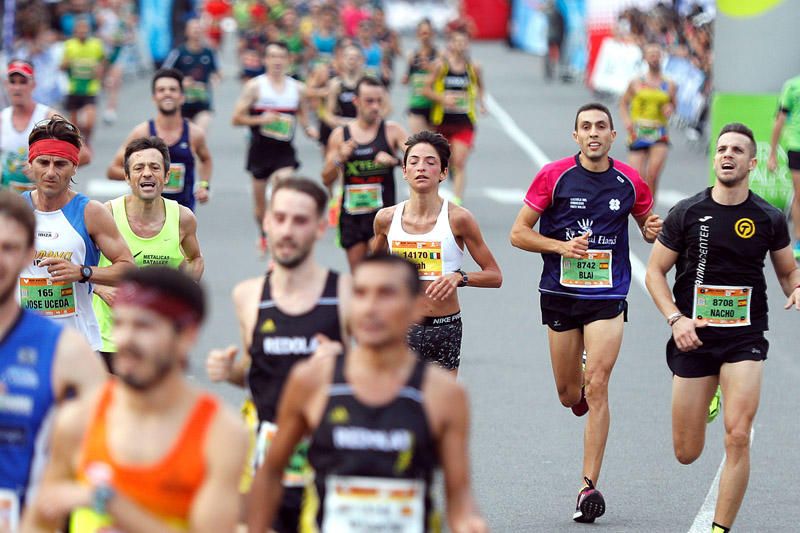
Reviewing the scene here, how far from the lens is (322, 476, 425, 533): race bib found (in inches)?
200

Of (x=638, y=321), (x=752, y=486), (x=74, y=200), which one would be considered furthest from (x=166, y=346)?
(x=638, y=321)

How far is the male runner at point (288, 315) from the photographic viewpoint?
590cm

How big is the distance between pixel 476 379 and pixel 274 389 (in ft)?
19.7

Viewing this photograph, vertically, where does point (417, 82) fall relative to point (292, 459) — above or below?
above

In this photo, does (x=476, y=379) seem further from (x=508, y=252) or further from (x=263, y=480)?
(x=263, y=480)

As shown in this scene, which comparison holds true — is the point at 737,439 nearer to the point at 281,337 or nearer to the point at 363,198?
the point at 281,337

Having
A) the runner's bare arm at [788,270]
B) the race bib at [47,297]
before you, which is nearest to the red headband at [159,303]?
the race bib at [47,297]

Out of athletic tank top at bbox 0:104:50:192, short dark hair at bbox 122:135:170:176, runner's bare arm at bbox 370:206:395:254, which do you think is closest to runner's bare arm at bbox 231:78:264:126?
athletic tank top at bbox 0:104:50:192

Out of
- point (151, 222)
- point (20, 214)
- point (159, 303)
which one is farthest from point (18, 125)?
point (159, 303)

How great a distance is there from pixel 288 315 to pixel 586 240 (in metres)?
3.32

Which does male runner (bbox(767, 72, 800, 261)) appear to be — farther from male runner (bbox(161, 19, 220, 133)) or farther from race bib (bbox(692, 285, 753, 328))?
race bib (bbox(692, 285, 753, 328))

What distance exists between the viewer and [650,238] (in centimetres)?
912

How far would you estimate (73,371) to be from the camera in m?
5.37

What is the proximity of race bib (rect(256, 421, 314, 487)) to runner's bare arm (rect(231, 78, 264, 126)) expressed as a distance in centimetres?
1114
